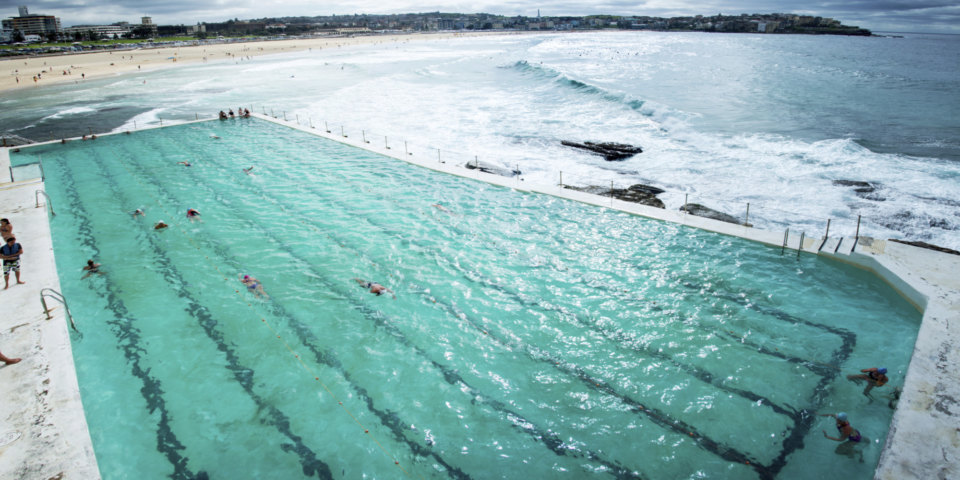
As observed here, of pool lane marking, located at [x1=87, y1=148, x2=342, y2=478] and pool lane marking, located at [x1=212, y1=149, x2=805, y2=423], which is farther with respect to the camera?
pool lane marking, located at [x1=212, y1=149, x2=805, y2=423]

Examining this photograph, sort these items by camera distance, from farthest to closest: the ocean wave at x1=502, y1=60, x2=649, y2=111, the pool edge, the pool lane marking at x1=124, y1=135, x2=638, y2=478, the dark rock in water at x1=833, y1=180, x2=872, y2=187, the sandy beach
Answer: the sandy beach
the ocean wave at x1=502, y1=60, x2=649, y2=111
the dark rock in water at x1=833, y1=180, x2=872, y2=187
the pool lane marking at x1=124, y1=135, x2=638, y2=478
the pool edge

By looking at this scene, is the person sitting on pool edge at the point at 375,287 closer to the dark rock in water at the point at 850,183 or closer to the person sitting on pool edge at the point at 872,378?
the person sitting on pool edge at the point at 872,378

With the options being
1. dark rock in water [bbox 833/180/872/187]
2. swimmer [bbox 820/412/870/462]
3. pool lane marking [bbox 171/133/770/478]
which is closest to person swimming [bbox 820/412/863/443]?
swimmer [bbox 820/412/870/462]

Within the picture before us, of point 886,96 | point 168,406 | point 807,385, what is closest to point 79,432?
point 168,406

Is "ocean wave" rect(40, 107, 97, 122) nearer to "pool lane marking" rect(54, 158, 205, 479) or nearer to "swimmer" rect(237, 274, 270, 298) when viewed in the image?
"pool lane marking" rect(54, 158, 205, 479)

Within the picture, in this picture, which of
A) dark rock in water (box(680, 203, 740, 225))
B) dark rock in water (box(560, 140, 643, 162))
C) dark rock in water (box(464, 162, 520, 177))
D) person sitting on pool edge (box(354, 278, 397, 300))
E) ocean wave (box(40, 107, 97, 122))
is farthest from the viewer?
ocean wave (box(40, 107, 97, 122))

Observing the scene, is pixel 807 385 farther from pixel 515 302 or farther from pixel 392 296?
pixel 392 296

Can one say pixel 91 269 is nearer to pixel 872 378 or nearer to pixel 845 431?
pixel 845 431
